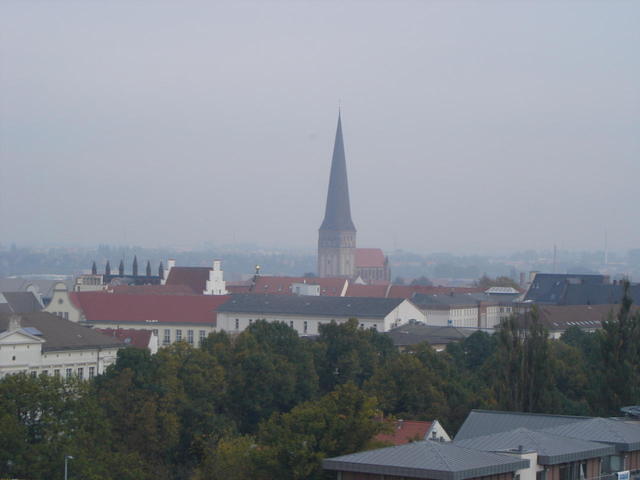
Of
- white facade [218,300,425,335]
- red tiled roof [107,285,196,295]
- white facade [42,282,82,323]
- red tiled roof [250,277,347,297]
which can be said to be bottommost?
white facade [218,300,425,335]

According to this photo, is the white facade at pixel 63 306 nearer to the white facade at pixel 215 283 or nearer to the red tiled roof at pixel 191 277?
the white facade at pixel 215 283

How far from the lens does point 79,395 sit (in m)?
45.2

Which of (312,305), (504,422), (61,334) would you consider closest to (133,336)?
(61,334)

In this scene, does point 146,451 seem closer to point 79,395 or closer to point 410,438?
point 79,395

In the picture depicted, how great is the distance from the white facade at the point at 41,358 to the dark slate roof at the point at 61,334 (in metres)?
0.29

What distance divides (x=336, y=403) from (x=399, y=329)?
202 ft

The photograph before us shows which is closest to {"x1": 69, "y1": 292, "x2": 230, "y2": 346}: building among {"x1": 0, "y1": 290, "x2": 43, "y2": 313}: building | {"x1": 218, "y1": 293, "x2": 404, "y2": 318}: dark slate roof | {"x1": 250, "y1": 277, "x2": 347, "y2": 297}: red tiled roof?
{"x1": 218, "y1": 293, "x2": 404, "y2": 318}: dark slate roof

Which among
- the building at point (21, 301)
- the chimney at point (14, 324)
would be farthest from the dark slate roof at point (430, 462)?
the building at point (21, 301)

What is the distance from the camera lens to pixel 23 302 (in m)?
112

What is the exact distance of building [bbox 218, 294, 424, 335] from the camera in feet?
A: 343

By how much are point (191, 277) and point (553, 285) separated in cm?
4052

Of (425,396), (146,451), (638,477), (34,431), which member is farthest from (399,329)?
(638,477)

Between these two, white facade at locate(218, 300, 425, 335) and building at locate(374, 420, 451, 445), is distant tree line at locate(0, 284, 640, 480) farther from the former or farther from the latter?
white facade at locate(218, 300, 425, 335)

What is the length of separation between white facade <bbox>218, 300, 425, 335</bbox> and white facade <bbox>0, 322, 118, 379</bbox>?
3140cm
